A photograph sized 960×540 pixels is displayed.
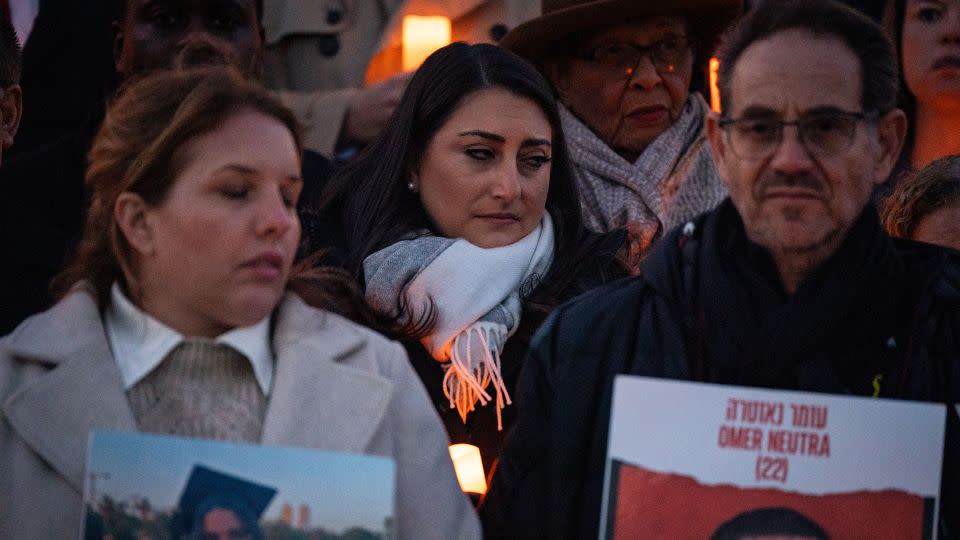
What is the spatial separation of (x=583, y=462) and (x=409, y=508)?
41 centimetres

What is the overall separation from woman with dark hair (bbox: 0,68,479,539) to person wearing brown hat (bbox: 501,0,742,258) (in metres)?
1.94

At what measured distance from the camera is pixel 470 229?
4754 millimetres

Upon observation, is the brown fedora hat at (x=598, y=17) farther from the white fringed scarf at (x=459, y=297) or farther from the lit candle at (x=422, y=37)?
the white fringed scarf at (x=459, y=297)

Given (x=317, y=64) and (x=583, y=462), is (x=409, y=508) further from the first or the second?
(x=317, y=64)

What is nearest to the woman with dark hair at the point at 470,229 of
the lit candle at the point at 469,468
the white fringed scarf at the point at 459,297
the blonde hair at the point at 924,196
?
the white fringed scarf at the point at 459,297

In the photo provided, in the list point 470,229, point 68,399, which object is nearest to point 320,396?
point 68,399

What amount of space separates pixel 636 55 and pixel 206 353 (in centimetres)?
244

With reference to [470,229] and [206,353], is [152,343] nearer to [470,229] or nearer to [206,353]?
[206,353]

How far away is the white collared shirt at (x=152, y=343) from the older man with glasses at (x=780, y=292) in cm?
59

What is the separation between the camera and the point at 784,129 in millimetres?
3406

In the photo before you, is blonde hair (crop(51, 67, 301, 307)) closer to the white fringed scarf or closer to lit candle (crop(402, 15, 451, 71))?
the white fringed scarf

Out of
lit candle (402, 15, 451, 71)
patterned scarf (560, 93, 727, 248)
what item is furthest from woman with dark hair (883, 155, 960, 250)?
lit candle (402, 15, 451, 71)

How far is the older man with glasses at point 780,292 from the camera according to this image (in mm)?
3373

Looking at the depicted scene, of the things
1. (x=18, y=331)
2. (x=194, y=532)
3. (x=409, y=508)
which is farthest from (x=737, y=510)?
(x=18, y=331)
